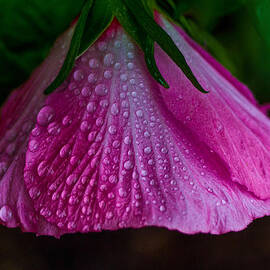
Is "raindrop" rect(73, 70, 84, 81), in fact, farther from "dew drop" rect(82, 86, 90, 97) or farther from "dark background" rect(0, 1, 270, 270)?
"dark background" rect(0, 1, 270, 270)

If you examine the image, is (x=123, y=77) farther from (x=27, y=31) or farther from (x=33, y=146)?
(x=27, y=31)

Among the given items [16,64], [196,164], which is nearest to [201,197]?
[196,164]

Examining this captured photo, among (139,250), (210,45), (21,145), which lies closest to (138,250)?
(139,250)

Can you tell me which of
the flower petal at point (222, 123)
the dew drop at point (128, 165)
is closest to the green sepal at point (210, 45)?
the flower petal at point (222, 123)

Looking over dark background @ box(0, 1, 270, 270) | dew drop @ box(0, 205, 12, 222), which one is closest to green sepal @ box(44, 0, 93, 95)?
dew drop @ box(0, 205, 12, 222)

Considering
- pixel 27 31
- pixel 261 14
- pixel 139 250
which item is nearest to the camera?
pixel 261 14
